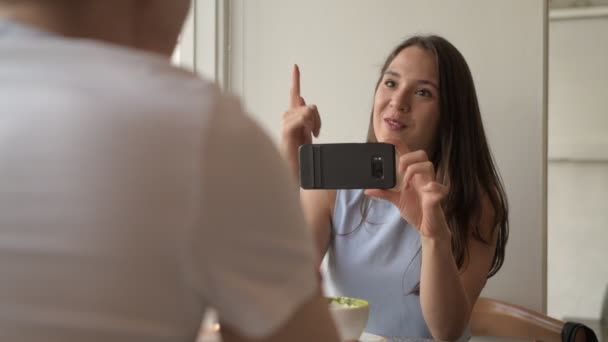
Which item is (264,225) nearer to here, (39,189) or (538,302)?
(39,189)

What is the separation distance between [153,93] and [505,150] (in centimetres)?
165

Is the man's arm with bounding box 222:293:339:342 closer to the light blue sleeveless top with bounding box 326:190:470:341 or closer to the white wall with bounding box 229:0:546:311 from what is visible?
the light blue sleeveless top with bounding box 326:190:470:341

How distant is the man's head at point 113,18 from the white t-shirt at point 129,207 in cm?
4

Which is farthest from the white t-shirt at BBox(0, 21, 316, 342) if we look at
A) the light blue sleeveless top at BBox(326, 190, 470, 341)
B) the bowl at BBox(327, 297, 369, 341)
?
the light blue sleeveless top at BBox(326, 190, 470, 341)

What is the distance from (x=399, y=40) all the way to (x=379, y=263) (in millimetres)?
680

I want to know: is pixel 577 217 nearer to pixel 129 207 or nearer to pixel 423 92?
pixel 423 92

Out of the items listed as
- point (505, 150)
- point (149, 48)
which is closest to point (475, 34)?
point (505, 150)

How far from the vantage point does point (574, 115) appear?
2305mm

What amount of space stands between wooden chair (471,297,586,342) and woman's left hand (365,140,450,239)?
358mm

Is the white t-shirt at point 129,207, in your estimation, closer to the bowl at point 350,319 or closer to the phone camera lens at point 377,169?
the bowl at point 350,319

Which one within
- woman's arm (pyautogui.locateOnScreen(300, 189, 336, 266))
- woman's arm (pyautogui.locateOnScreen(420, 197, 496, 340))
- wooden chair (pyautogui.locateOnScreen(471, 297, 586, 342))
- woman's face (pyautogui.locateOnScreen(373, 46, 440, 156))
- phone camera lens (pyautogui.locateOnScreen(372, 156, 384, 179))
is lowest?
wooden chair (pyautogui.locateOnScreen(471, 297, 586, 342))

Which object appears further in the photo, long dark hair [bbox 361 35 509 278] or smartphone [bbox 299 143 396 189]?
long dark hair [bbox 361 35 509 278]

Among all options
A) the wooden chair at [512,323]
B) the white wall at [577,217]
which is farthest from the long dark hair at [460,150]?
the white wall at [577,217]

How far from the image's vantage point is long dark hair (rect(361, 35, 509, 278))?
5.38ft
